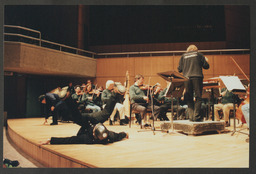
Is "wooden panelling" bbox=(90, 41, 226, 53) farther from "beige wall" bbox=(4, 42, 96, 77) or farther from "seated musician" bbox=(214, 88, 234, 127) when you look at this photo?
"seated musician" bbox=(214, 88, 234, 127)

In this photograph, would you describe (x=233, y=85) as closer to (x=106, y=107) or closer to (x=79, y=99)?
(x=106, y=107)

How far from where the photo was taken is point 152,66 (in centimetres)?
945

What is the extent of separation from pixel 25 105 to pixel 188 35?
24.8 feet

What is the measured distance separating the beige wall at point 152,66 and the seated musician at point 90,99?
3.04 metres

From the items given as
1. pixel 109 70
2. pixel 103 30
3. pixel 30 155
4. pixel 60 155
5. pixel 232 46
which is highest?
pixel 103 30

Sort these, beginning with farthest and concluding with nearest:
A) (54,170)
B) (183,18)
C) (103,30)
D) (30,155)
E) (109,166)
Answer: (103,30) → (183,18) → (30,155) → (54,170) → (109,166)

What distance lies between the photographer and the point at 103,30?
9.73m

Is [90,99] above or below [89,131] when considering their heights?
above

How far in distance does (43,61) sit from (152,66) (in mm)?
4233

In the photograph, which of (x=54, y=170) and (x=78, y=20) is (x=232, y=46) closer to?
(x=78, y=20)

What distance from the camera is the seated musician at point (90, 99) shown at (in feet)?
20.0

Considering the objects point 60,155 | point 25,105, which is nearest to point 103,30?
point 25,105

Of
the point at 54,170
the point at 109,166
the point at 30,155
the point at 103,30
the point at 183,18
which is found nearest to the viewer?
the point at 109,166

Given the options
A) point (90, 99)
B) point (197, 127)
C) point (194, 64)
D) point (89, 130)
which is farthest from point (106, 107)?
point (90, 99)
